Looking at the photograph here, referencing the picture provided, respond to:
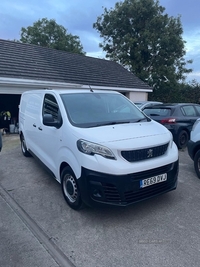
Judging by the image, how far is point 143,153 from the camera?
3.16m

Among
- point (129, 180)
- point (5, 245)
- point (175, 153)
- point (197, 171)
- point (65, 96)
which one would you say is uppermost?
point (65, 96)

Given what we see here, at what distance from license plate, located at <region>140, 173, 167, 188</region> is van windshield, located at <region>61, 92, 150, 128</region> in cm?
111

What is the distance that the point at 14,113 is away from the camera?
1284 cm

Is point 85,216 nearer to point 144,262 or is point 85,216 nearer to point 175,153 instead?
point 144,262

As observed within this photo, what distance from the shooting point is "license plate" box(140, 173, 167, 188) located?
10.2 ft

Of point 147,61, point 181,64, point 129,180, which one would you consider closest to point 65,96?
point 129,180

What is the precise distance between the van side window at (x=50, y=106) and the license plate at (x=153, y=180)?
1963mm

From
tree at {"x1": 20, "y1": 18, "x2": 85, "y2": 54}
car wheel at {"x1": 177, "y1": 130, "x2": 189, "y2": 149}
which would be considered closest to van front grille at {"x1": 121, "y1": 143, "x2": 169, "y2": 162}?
car wheel at {"x1": 177, "y1": 130, "x2": 189, "y2": 149}

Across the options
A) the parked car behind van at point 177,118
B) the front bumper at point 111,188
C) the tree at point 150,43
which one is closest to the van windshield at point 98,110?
the front bumper at point 111,188

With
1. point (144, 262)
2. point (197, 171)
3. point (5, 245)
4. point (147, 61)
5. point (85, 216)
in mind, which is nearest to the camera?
point (144, 262)

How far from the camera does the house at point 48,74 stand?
10.5m

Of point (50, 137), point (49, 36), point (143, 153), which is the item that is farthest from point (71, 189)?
point (49, 36)

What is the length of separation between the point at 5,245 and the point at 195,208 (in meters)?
2.87

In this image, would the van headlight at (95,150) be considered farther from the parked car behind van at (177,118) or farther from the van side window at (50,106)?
the parked car behind van at (177,118)
